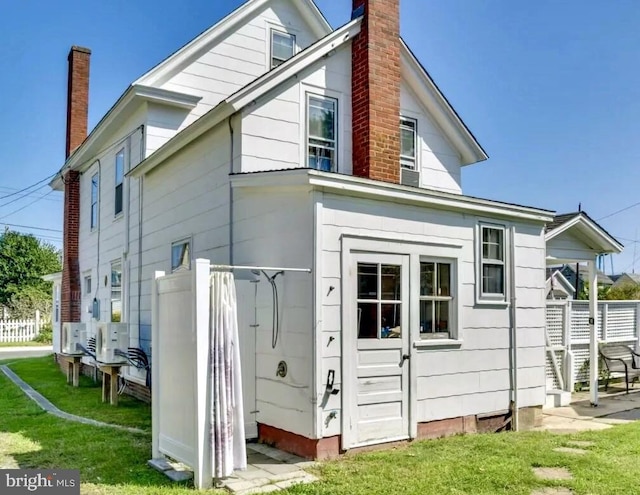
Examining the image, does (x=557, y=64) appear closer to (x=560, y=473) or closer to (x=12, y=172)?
(x=560, y=473)

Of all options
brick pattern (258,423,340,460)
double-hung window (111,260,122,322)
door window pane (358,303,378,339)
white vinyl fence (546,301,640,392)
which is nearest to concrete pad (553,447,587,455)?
door window pane (358,303,378,339)

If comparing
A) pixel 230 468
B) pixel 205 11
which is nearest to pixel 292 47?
pixel 205 11

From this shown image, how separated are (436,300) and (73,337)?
30.1 ft

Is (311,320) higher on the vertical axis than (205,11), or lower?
lower

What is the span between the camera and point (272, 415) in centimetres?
605

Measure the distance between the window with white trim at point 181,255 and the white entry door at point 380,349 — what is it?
3.42m

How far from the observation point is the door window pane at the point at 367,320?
5.98 m

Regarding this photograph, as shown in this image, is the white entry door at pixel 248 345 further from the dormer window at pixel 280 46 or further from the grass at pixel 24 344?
the grass at pixel 24 344

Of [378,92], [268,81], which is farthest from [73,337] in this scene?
A: [378,92]

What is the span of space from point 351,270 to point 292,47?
730 centimetres

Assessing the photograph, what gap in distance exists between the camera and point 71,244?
15453mm

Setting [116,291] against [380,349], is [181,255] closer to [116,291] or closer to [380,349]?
[380,349]

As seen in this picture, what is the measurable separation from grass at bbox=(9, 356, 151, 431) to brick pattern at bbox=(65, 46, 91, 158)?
6201 mm

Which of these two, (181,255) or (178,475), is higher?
(181,255)
